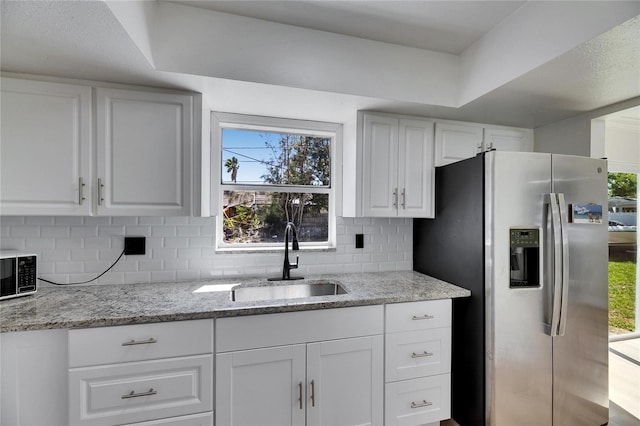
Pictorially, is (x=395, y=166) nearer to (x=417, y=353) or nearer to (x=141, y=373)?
(x=417, y=353)

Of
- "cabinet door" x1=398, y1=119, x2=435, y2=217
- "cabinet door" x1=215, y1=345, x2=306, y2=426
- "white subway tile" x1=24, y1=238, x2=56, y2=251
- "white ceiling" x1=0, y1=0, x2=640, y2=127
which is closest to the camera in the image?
"white ceiling" x1=0, y1=0, x2=640, y2=127

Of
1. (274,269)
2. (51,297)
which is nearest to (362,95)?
(274,269)

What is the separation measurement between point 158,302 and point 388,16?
1.96 metres

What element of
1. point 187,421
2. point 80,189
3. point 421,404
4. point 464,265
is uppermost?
point 80,189

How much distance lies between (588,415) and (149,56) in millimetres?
3202

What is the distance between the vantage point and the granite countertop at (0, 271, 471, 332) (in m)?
1.28

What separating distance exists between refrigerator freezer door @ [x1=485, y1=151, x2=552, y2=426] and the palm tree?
5.59 ft

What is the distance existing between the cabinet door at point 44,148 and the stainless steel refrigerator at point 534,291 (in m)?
2.27

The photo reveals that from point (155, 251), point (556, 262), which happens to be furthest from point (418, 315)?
point (155, 251)

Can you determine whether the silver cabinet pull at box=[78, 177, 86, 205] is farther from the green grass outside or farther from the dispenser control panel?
the green grass outside

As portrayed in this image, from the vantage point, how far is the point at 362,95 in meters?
1.74

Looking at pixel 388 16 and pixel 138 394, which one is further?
pixel 388 16

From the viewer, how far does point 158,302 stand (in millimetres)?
1505

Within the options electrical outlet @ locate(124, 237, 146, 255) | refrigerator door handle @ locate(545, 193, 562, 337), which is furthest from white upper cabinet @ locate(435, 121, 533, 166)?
electrical outlet @ locate(124, 237, 146, 255)
